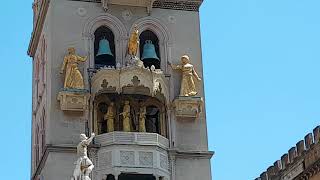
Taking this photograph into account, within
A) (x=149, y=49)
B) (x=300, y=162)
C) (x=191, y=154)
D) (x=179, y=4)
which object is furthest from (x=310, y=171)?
(x=179, y=4)

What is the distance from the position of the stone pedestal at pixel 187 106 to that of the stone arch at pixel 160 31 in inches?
94.3

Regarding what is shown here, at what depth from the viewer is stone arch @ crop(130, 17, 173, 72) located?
40.9 metres

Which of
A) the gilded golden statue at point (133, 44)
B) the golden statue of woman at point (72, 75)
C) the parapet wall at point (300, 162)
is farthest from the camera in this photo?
the gilded golden statue at point (133, 44)

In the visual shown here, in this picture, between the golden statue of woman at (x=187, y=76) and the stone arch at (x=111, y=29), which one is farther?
the stone arch at (x=111, y=29)

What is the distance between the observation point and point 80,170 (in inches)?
1195

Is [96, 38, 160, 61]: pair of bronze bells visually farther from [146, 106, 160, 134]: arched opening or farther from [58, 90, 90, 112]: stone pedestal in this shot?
[58, 90, 90, 112]: stone pedestal

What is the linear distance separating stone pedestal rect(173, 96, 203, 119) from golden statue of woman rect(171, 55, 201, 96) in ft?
1.06

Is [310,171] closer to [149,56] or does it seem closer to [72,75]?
[149,56]

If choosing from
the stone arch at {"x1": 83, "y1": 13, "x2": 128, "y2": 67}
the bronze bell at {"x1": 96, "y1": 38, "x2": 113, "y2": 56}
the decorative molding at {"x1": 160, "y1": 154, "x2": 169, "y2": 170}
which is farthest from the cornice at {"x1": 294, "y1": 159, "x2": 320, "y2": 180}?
the bronze bell at {"x1": 96, "y1": 38, "x2": 113, "y2": 56}

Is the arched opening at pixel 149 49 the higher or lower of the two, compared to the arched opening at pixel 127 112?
higher

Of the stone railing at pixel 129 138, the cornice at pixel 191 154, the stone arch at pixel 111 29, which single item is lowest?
the cornice at pixel 191 154

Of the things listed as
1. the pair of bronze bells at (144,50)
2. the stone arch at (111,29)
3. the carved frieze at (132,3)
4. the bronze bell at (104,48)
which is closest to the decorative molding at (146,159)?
the stone arch at (111,29)

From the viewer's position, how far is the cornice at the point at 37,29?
4175 centimetres

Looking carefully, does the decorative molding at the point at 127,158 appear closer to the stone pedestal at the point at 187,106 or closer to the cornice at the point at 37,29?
the stone pedestal at the point at 187,106
